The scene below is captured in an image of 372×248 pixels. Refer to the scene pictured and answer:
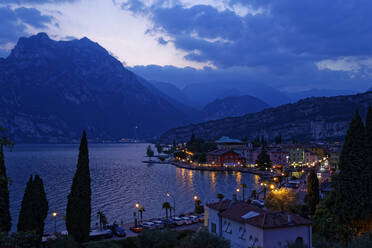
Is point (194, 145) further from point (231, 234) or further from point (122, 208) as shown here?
point (231, 234)

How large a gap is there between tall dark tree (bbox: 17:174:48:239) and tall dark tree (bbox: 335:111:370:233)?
80.0 feet

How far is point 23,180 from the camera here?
85188mm

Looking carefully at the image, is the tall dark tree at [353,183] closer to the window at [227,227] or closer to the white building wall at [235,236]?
the white building wall at [235,236]

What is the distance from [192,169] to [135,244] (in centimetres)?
9512

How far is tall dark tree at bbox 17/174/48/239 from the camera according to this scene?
1104 inches

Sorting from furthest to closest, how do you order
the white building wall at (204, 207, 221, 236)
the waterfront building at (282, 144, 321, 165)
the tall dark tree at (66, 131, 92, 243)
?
the waterfront building at (282, 144, 321, 165), the tall dark tree at (66, 131, 92, 243), the white building wall at (204, 207, 221, 236)

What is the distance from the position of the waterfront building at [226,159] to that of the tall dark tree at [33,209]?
99046 millimetres

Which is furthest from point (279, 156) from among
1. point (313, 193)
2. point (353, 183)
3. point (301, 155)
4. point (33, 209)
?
point (33, 209)

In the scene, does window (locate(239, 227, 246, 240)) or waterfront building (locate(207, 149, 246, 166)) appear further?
waterfront building (locate(207, 149, 246, 166))

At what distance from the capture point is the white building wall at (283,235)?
20.7 meters

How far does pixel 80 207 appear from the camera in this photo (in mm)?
29109

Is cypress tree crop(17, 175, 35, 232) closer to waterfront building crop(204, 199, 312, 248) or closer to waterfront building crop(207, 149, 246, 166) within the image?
waterfront building crop(204, 199, 312, 248)

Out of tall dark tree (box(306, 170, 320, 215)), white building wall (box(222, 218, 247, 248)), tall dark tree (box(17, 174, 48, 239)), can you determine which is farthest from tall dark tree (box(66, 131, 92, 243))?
tall dark tree (box(306, 170, 320, 215))

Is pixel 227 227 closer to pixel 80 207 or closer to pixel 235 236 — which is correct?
pixel 235 236
